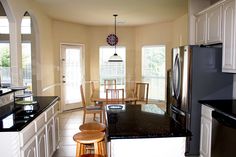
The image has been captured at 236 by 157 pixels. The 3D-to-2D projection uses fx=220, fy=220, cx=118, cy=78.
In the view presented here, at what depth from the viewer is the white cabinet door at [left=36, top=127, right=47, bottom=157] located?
2488 millimetres

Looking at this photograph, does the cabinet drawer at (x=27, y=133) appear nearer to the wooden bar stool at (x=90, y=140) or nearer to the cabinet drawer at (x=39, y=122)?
the cabinet drawer at (x=39, y=122)

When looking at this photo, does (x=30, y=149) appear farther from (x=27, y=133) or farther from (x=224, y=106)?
(x=224, y=106)

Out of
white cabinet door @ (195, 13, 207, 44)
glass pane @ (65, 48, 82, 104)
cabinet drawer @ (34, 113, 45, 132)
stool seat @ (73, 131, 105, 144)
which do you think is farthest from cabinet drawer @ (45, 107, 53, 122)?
glass pane @ (65, 48, 82, 104)

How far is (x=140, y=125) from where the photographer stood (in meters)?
1.96

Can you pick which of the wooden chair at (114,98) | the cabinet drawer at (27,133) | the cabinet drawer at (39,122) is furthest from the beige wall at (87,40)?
the cabinet drawer at (27,133)

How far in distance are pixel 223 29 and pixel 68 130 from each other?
3.59 m

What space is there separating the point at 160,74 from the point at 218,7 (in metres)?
4.35

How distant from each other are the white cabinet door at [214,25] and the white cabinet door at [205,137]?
1.18m

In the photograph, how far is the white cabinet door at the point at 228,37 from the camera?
2841 millimetres

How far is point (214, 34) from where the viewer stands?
3.29 metres

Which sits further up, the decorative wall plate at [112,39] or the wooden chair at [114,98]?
the decorative wall plate at [112,39]

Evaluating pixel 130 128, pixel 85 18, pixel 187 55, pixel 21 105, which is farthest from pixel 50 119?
pixel 85 18

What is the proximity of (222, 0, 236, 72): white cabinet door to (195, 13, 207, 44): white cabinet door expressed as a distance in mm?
614

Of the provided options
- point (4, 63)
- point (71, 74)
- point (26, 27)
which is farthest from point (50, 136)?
point (71, 74)
